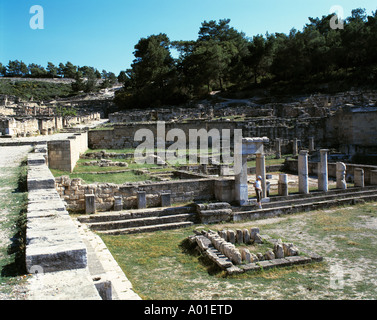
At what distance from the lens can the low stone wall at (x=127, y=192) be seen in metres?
12.1

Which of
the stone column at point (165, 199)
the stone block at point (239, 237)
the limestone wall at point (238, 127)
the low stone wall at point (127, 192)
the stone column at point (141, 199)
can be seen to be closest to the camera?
the stone block at point (239, 237)

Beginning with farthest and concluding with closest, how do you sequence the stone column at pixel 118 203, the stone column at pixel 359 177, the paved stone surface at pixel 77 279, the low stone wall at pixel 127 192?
the stone column at pixel 359 177 < the stone column at pixel 118 203 < the low stone wall at pixel 127 192 < the paved stone surface at pixel 77 279

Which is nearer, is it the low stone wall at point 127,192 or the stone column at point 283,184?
the low stone wall at point 127,192

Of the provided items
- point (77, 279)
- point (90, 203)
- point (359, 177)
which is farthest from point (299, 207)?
point (77, 279)

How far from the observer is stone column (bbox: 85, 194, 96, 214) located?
1195 cm

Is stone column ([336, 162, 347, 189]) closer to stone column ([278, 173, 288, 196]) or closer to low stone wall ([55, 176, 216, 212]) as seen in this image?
stone column ([278, 173, 288, 196])

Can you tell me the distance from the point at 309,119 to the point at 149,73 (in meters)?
25.3

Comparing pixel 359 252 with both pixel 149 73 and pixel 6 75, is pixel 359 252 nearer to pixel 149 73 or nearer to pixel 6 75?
pixel 149 73

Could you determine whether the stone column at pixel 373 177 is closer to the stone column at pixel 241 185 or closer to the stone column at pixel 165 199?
the stone column at pixel 241 185

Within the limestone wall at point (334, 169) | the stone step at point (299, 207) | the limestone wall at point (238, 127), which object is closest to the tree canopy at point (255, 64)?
the limestone wall at point (238, 127)

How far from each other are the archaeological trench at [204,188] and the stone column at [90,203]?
0.10 ft

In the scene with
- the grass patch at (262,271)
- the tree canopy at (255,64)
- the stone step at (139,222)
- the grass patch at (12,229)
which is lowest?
the grass patch at (262,271)

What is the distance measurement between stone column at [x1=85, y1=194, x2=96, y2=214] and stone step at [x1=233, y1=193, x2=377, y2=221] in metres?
4.61

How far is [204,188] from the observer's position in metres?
14.0
